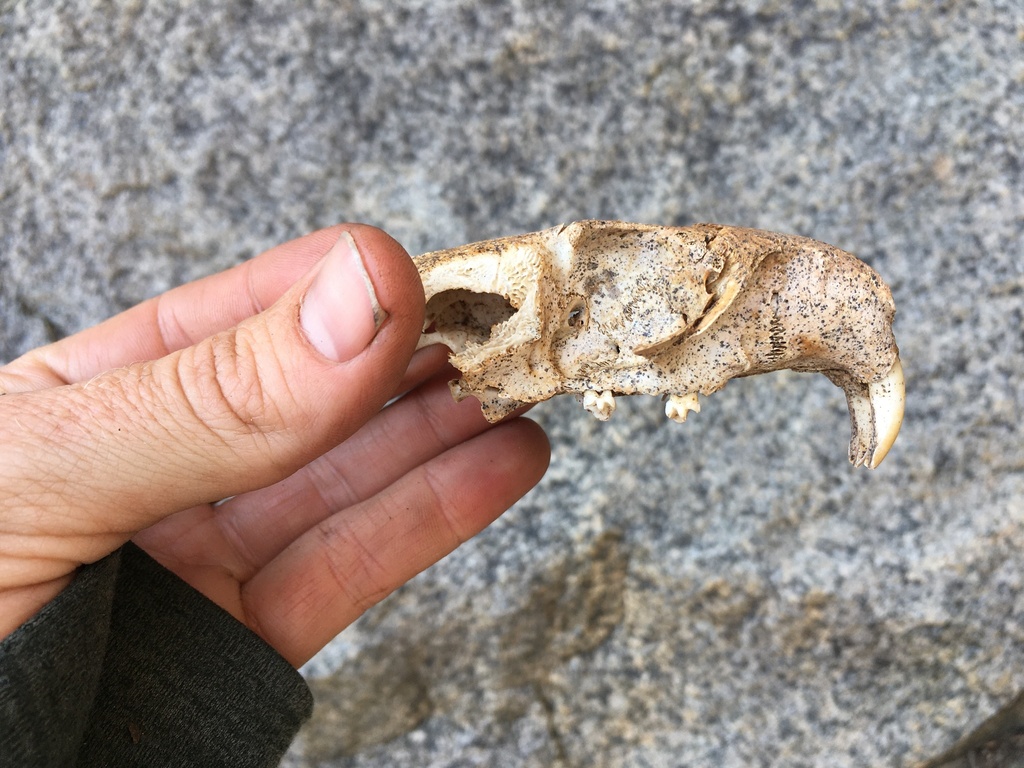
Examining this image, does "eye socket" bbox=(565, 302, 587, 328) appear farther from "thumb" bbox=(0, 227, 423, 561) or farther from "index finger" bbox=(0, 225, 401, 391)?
"index finger" bbox=(0, 225, 401, 391)

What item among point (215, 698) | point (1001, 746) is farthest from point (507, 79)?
point (1001, 746)

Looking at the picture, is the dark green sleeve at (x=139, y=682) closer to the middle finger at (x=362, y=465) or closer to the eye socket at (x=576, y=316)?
the middle finger at (x=362, y=465)

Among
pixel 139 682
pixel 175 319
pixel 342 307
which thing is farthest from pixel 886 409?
pixel 175 319

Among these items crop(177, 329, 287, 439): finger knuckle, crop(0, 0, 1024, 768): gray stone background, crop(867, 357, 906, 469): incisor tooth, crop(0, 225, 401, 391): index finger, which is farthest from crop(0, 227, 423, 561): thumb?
crop(0, 0, 1024, 768): gray stone background

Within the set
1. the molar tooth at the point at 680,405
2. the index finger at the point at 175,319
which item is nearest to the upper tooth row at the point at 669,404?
the molar tooth at the point at 680,405

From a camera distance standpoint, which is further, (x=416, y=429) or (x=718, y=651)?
(x=718, y=651)

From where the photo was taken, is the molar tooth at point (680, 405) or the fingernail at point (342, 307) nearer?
the fingernail at point (342, 307)

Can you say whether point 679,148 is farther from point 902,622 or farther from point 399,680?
point 399,680

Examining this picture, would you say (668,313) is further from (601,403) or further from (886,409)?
(886,409)
